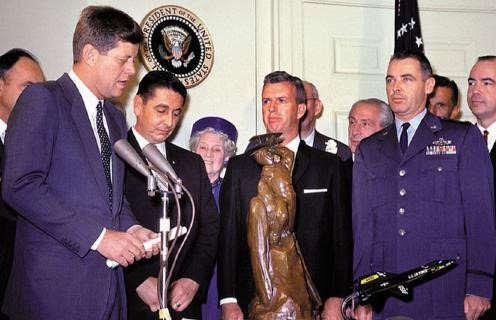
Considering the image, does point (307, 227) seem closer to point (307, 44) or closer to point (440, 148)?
point (440, 148)

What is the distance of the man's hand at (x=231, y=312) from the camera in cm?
327

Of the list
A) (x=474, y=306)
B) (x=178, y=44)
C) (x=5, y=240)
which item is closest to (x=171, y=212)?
(x=5, y=240)

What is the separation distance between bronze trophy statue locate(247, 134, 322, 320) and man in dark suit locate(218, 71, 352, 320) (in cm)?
49

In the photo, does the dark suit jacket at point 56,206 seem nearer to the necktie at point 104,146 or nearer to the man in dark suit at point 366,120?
the necktie at point 104,146

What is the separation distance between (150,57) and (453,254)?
2.98 m

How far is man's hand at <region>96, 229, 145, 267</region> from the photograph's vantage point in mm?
2418

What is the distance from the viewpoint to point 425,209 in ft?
11.0

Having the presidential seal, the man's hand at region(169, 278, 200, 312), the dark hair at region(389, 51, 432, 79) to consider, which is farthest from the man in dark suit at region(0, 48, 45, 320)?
the dark hair at region(389, 51, 432, 79)

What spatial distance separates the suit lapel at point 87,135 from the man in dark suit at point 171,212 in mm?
774

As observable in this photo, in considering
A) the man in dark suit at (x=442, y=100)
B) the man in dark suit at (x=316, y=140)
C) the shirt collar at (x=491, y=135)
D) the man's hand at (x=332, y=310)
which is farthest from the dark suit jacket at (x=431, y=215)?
the man in dark suit at (x=442, y=100)

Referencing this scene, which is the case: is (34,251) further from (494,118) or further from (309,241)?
(494,118)

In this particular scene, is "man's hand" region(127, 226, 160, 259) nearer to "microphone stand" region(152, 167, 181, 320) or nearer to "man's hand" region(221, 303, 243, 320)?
"microphone stand" region(152, 167, 181, 320)

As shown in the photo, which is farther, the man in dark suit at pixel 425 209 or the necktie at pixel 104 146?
the man in dark suit at pixel 425 209

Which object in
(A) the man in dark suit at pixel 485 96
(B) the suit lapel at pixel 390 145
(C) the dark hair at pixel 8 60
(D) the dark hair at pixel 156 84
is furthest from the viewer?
(A) the man in dark suit at pixel 485 96
